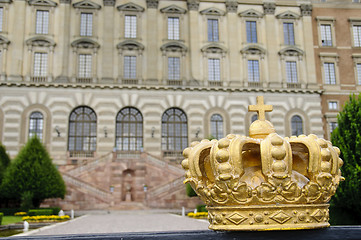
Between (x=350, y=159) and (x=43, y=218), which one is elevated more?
(x=350, y=159)

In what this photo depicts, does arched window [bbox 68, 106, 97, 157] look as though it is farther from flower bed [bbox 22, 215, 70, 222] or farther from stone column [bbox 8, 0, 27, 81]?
flower bed [bbox 22, 215, 70, 222]

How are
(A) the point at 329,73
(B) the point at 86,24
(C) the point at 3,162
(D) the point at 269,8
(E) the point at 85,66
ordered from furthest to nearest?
(D) the point at 269,8 → (A) the point at 329,73 → (B) the point at 86,24 → (E) the point at 85,66 → (C) the point at 3,162

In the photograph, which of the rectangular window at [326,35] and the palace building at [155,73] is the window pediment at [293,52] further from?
the rectangular window at [326,35]

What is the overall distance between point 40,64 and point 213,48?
700 inches

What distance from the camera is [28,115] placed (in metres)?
37.8

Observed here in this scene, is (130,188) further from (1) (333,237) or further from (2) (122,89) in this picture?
(1) (333,237)

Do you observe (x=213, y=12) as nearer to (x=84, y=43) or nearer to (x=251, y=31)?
(x=251, y=31)

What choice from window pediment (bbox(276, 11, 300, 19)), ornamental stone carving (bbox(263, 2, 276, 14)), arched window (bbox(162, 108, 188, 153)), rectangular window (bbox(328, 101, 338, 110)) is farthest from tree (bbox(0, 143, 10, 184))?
rectangular window (bbox(328, 101, 338, 110))

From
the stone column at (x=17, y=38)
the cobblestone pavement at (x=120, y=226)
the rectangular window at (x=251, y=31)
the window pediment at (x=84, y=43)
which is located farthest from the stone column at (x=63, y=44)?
the cobblestone pavement at (x=120, y=226)

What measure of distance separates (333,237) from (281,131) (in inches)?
1523

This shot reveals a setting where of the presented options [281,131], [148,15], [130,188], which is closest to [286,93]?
[281,131]

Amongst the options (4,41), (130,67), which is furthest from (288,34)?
(4,41)

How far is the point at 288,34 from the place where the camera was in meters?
43.6

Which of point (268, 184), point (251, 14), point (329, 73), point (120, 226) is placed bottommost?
point (120, 226)
